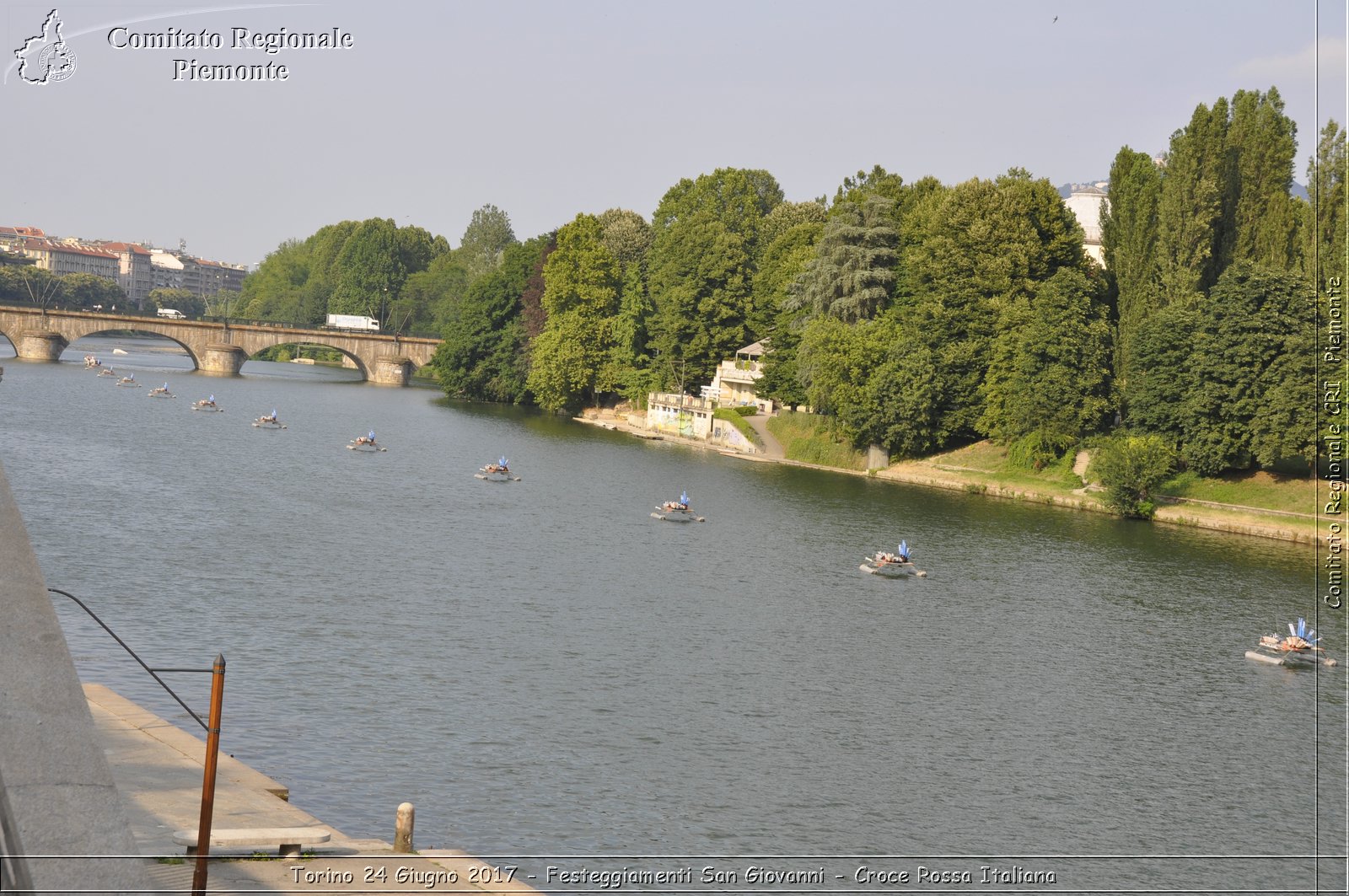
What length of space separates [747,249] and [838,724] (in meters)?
95.8

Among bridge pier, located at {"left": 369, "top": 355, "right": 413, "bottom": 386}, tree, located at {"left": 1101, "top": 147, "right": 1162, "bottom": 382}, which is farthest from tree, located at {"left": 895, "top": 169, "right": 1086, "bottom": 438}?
bridge pier, located at {"left": 369, "top": 355, "right": 413, "bottom": 386}

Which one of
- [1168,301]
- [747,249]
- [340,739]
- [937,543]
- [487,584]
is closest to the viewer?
[340,739]

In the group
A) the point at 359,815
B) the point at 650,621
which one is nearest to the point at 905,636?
the point at 650,621

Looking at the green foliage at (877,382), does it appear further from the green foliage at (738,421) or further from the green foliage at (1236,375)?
the green foliage at (1236,375)

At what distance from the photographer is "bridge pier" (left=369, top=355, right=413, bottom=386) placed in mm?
154500

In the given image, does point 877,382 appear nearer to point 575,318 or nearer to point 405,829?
point 575,318

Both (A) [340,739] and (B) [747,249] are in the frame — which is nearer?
(A) [340,739]

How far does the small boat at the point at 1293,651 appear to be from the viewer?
4050 centimetres

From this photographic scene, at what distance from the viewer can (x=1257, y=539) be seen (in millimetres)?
64875

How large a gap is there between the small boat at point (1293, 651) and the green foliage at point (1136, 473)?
95.2 ft

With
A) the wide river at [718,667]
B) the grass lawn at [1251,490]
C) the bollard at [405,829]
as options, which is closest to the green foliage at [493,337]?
the wide river at [718,667]

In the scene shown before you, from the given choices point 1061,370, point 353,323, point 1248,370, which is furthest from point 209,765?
point 353,323

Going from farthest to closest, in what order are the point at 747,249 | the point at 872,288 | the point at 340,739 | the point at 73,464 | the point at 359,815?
1. the point at 747,249
2. the point at 872,288
3. the point at 73,464
4. the point at 340,739
5. the point at 359,815

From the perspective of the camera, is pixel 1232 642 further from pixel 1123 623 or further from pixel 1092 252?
pixel 1092 252
